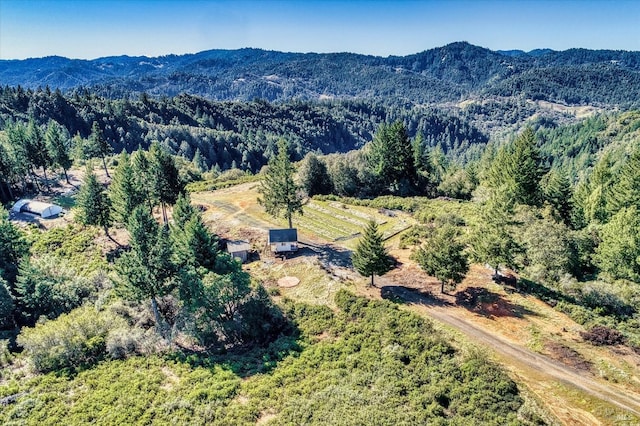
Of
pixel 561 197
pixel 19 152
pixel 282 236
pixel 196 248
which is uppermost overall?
pixel 19 152

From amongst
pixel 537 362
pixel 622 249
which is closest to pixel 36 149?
pixel 537 362

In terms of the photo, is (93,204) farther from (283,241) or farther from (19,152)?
(19,152)

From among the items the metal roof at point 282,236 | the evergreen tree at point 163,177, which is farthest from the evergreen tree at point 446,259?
the evergreen tree at point 163,177

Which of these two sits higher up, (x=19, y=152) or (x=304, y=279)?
(x=19, y=152)

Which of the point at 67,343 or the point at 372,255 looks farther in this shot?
the point at 372,255

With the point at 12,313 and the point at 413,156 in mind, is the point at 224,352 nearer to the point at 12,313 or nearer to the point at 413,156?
the point at 12,313

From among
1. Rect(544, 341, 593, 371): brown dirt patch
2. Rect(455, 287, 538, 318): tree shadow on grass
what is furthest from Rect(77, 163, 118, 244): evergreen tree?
Rect(544, 341, 593, 371): brown dirt patch

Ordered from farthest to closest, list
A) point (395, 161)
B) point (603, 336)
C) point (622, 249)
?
point (395, 161), point (622, 249), point (603, 336)
